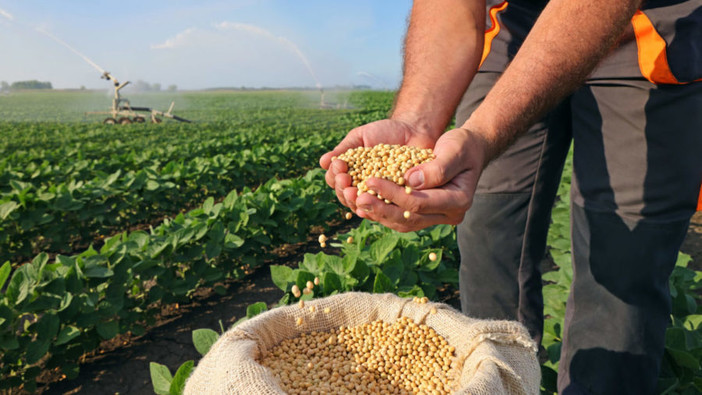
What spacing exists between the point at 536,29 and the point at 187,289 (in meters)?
3.42

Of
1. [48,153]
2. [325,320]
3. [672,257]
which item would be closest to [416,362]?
[325,320]

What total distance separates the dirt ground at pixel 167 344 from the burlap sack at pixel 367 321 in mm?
2051

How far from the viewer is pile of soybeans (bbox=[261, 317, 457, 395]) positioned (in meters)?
1.48

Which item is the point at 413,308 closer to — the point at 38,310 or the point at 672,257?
the point at 672,257

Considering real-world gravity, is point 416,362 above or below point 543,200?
below

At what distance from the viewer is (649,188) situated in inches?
65.2

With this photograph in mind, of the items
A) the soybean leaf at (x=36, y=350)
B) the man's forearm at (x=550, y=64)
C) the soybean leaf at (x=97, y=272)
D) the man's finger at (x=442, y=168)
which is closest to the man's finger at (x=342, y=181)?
the man's finger at (x=442, y=168)

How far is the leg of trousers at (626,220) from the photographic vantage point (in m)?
1.61

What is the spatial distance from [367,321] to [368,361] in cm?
20

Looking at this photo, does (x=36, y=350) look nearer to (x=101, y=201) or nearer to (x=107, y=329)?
(x=107, y=329)

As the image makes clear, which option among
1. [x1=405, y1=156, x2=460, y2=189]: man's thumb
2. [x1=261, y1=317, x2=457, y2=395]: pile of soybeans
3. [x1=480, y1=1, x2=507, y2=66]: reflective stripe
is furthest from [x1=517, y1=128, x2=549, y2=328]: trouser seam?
[x1=405, y1=156, x2=460, y2=189]: man's thumb

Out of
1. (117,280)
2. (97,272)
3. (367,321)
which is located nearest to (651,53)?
(367,321)

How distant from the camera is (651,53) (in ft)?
5.07

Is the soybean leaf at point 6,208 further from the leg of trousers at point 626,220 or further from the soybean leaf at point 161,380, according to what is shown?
the leg of trousers at point 626,220
